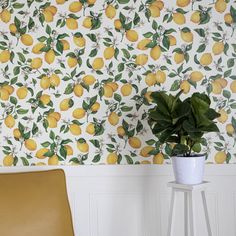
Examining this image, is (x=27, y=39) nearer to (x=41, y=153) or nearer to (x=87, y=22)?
(x=87, y=22)

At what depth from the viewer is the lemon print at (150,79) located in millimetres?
2037

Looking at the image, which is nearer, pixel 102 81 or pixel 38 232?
pixel 38 232

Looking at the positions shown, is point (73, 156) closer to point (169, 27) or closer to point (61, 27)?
point (61, 27)

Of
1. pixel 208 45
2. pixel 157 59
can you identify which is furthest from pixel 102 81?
pixel 208 45

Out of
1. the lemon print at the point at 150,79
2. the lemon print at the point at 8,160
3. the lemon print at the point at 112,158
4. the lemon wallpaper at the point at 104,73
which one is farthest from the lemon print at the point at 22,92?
the lemon print at the point at 150,79

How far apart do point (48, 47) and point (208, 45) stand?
0.96 metres

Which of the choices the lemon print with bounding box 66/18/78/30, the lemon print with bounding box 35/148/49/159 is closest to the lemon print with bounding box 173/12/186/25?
the lemon print with bounding box 66/18/78/30

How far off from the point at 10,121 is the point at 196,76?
1157mm

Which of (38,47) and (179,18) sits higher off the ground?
(179,18)

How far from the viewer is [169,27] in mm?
2031

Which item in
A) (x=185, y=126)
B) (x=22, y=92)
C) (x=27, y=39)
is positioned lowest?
(x=185, y=126)

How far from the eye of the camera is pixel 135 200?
2047mm

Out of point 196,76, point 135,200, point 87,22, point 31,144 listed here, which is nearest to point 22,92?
point 31,144

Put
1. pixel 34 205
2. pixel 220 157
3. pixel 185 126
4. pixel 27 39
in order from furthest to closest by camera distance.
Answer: pixel 27 39 → pixel 220 157 → pixel 34 205 → pixel 185 126
